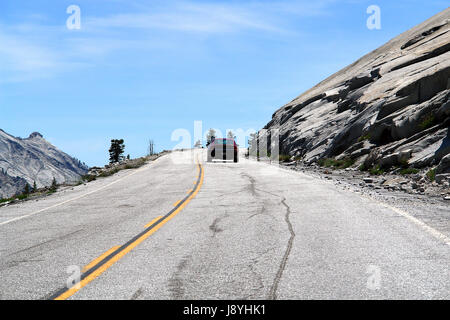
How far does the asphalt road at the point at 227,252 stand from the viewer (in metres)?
4.46

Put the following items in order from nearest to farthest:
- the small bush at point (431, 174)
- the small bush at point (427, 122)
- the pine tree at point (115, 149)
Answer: the small bush at point (431, 174) → the small bush at point (427, 122) → the pine tree at point (115, 149)

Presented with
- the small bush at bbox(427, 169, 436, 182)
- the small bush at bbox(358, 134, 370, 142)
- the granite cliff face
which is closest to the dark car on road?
the granite cliff face

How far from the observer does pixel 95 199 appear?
1359 centimetres

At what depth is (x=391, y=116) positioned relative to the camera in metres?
21.9

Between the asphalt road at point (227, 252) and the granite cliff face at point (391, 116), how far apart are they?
8536 mm

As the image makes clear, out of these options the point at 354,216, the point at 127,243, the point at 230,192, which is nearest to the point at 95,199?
the point at 230,192

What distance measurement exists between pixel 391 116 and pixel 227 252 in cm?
1833

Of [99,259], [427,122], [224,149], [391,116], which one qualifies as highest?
[391,116]

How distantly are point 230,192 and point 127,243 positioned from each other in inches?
281

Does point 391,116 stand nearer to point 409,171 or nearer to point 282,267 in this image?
point 409,171

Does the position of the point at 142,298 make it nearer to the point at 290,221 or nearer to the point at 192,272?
the point at 192,272

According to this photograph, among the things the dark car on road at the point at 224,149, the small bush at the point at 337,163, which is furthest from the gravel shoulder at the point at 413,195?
the dark car on road at the point at 224,149

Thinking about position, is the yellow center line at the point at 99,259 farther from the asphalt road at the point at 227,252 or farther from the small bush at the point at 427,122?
the small bush at the point at 427,122

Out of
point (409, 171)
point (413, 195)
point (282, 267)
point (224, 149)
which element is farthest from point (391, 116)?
point (282, 267)
